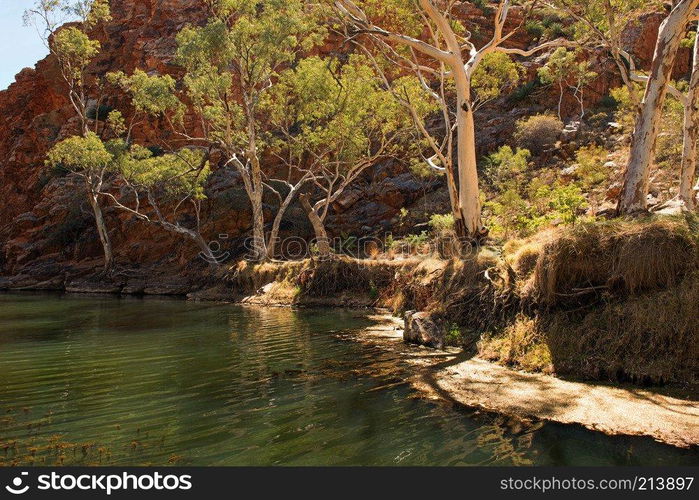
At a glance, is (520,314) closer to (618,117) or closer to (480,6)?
(618,117)

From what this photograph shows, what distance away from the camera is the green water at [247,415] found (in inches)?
192

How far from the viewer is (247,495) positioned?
13.5ft

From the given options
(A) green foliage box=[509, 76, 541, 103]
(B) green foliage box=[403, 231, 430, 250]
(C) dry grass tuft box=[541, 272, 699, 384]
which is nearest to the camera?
(C) dry grass tuft box=[541, 272, 699, 384]

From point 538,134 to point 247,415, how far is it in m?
31.1

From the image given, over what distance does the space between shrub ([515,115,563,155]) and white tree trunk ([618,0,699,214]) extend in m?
23.0

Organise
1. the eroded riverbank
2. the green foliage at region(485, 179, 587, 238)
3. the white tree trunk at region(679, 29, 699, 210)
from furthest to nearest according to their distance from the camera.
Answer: the white tree trunk at region(679, 29, 699, 210) → the green foliage at region(485, 179, 587, 238) → the eroded riverbank

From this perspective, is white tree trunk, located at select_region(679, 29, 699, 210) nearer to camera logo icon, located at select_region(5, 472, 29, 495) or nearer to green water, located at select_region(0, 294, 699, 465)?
green water, located at select_region(0, 294, 699, 465)

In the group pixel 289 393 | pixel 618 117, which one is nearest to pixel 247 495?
pixel 289 393

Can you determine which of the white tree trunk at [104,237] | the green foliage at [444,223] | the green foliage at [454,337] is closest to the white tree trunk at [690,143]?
the green foliage at [444,223]

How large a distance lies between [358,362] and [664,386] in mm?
4758

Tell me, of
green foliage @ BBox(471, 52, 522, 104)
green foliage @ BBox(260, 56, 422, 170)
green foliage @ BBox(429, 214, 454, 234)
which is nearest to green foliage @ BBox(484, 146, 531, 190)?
green foliage @ BBox(260, 56, 422, 170)

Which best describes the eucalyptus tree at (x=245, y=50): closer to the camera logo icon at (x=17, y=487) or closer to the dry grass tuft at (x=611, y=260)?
the dry grass tuft at (x=611, y=260)

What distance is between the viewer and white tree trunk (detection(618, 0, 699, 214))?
957 cm

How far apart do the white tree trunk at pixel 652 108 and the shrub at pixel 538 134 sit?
23.0 metres
